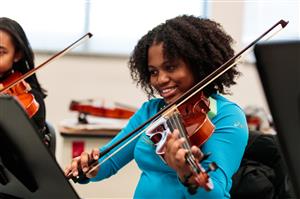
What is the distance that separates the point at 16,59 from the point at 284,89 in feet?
3.58

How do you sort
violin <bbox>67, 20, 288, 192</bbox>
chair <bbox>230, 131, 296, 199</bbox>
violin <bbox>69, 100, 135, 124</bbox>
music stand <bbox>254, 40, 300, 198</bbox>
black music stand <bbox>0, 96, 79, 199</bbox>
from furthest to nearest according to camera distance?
violin <bbox>69, 100, 135, 124</bbox> < chair <bbox>230, 131, 296, 199</bbox> < violin <bbox>67, 20, 288, 192</bbox> < black music stand <bbox>0, 96, 79, 199</bbox> < music stand <bbox>254, 40, 300, 198</bbox>

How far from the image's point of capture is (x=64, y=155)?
2221 mm

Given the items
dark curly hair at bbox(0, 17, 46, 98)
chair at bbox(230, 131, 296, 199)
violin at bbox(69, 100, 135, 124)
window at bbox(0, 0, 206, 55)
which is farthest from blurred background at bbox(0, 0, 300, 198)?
chair at bbox(230, 131, 296, 199)

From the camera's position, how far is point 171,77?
4.03 ft

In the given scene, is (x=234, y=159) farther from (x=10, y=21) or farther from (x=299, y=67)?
(x=10, y=21)

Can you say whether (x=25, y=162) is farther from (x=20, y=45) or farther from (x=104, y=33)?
(x=104, y=33)

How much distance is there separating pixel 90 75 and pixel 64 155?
847 mm

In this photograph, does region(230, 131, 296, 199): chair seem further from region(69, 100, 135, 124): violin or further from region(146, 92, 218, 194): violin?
region(69, 100, 135, 124): violin

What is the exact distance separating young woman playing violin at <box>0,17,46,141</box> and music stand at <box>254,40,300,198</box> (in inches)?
37.8

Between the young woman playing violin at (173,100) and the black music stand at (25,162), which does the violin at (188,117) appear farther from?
the black music stand at (25,162)

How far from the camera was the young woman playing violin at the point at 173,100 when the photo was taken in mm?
1147

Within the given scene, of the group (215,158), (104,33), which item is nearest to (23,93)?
(215,158)

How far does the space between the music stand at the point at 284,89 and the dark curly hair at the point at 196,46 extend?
1.80ft

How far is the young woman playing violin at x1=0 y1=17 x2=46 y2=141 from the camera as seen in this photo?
155 centimetres
